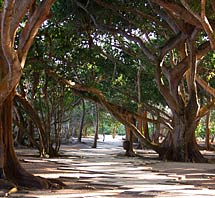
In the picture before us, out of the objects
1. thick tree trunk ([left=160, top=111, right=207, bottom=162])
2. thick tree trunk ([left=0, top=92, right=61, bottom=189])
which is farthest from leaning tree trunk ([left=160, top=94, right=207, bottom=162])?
thick tree trunk ([left=0, top=92, right=61, bottom=189])

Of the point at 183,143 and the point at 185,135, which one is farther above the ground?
the point at 185,135

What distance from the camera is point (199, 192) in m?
5.67

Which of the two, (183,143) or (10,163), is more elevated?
(183,143)

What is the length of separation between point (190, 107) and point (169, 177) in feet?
16.6

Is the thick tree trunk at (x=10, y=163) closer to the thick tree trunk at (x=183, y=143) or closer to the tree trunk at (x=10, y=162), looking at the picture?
the tree trunk at (x=10, y=162)

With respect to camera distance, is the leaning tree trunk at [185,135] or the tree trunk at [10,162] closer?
the tree trunk at [10,162]

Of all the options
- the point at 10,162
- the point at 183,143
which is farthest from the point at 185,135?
the point at 10,162

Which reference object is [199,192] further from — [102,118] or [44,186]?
[102,118]

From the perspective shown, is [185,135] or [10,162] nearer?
[10,162]

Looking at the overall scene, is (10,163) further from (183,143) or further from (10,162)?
(183,143)

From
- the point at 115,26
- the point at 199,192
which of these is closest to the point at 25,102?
the point at 115,26

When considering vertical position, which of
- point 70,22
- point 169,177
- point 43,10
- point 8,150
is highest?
point 70,22

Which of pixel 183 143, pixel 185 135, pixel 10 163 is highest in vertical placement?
pixel 185 135

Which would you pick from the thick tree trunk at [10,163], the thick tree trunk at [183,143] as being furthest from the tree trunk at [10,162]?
the thick tree trunk at [183,143]
